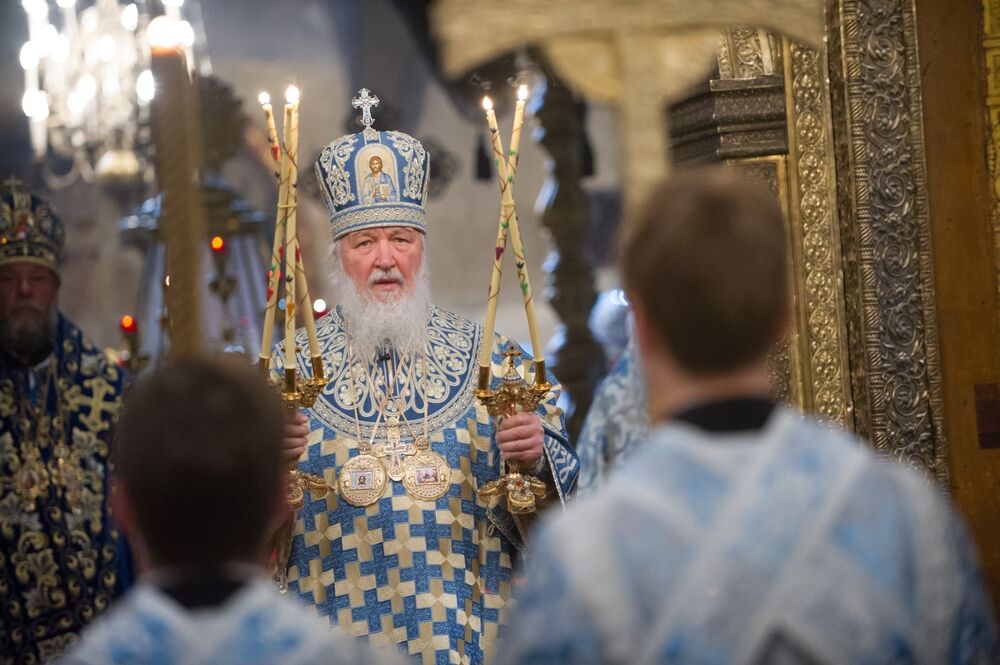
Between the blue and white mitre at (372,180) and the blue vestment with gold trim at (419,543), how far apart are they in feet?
1.71

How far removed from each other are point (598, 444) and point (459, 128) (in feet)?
20.3

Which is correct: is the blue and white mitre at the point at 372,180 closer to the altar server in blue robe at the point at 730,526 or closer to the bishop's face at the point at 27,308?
the bishop's face at the point at 27,308

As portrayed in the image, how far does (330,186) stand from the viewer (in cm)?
499

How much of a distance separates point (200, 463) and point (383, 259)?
2.75m

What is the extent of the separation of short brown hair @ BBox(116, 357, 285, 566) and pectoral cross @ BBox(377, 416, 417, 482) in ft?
8.20

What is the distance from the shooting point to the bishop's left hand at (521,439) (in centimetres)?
428

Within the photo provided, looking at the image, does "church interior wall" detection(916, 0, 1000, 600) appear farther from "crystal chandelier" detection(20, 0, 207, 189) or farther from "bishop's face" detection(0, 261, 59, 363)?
"crystal chandelier" detection(20, 0, 207, 189)

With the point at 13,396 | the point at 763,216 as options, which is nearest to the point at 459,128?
the point at 13,396

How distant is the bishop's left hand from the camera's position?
4281mm

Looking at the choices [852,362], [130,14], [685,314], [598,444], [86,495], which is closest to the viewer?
[685,314]

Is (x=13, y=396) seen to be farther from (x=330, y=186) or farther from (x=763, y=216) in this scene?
(x=763, y=216)

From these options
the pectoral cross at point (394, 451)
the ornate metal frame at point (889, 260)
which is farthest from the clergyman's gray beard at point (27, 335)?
the ornate metal frame at point (889, 260)

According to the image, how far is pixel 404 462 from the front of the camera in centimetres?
461

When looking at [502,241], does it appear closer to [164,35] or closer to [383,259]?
[383,259]
